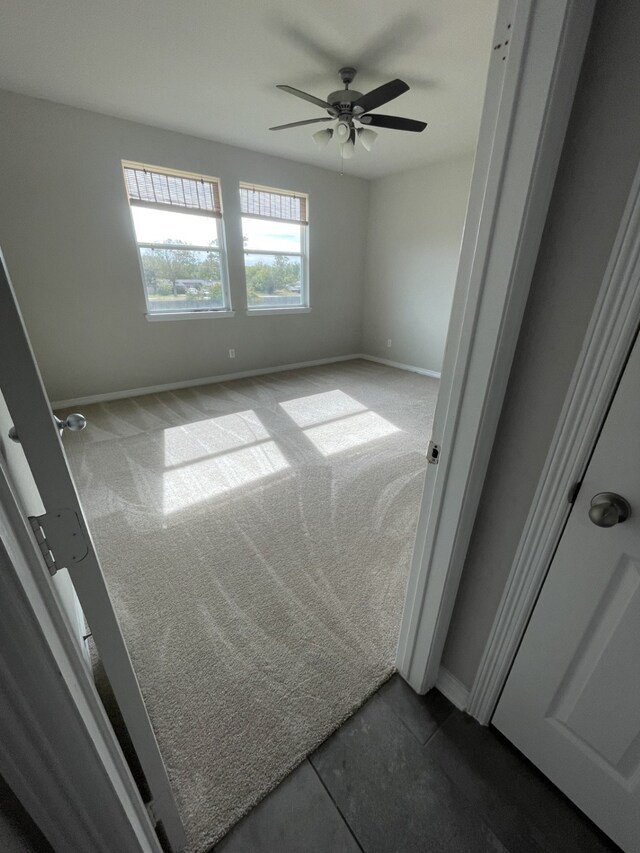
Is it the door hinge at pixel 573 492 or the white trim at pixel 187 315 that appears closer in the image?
the door hinge at pixel 573 492

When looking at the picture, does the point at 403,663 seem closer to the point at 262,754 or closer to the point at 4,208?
the point at 262,754

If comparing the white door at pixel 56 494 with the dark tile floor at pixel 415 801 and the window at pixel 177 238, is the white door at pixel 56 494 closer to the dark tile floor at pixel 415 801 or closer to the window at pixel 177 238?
the dark tile floor at pixel 415 801

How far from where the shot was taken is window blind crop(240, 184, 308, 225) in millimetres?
4059

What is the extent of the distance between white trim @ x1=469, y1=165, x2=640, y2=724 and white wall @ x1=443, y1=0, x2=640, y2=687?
3 centimetres

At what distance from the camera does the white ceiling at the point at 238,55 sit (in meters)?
1.82

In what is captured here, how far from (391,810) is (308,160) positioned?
5.39m

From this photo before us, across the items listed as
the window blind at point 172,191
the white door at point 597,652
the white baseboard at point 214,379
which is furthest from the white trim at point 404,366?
the white door at point 597,652

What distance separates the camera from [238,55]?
7.14 ft

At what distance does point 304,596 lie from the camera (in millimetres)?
1596

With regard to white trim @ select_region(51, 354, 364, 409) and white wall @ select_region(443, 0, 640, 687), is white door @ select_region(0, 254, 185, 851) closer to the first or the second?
white wall @ select_region(443, 0, 640, 687)

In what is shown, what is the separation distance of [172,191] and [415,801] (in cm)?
472

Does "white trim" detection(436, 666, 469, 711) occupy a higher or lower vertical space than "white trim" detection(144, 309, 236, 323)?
lower

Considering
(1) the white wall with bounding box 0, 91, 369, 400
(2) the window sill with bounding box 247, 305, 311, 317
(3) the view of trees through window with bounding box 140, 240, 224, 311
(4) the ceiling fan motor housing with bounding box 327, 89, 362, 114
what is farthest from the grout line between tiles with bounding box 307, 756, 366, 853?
(2) the window sill with bounding box 247, 305, 311, 317

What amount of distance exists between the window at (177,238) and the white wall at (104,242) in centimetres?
11
